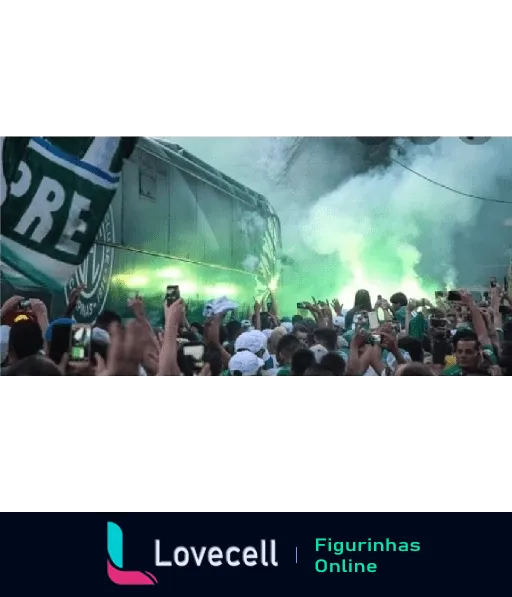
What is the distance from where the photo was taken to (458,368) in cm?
537

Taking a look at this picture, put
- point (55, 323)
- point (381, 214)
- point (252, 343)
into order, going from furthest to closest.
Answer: point (381, 214) → point (252, 343) → point (55, 323)

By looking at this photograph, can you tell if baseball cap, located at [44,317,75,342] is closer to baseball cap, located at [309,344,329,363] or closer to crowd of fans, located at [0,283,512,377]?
crowd of fans, located at [0,283,512,377]

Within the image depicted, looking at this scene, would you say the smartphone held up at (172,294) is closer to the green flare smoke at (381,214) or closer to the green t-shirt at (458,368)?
the green flare smoke at (381,214)

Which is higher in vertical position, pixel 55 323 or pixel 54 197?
pixel 54 197

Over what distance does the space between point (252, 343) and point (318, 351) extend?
0.38 m

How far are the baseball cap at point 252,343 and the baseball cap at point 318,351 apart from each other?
267mm

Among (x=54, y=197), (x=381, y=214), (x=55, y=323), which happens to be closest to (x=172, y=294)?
(x=55, y=323)

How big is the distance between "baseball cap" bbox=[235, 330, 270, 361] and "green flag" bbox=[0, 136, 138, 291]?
1.03m

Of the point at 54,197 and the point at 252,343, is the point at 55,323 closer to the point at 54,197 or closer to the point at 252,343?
the point at 54,197

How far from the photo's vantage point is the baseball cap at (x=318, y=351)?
538 centimetres

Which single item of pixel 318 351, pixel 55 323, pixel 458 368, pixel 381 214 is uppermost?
pixel 381 214

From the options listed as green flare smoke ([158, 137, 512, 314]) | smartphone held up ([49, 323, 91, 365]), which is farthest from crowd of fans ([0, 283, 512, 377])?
green flare smoke ([158, 137, 512, 314])
